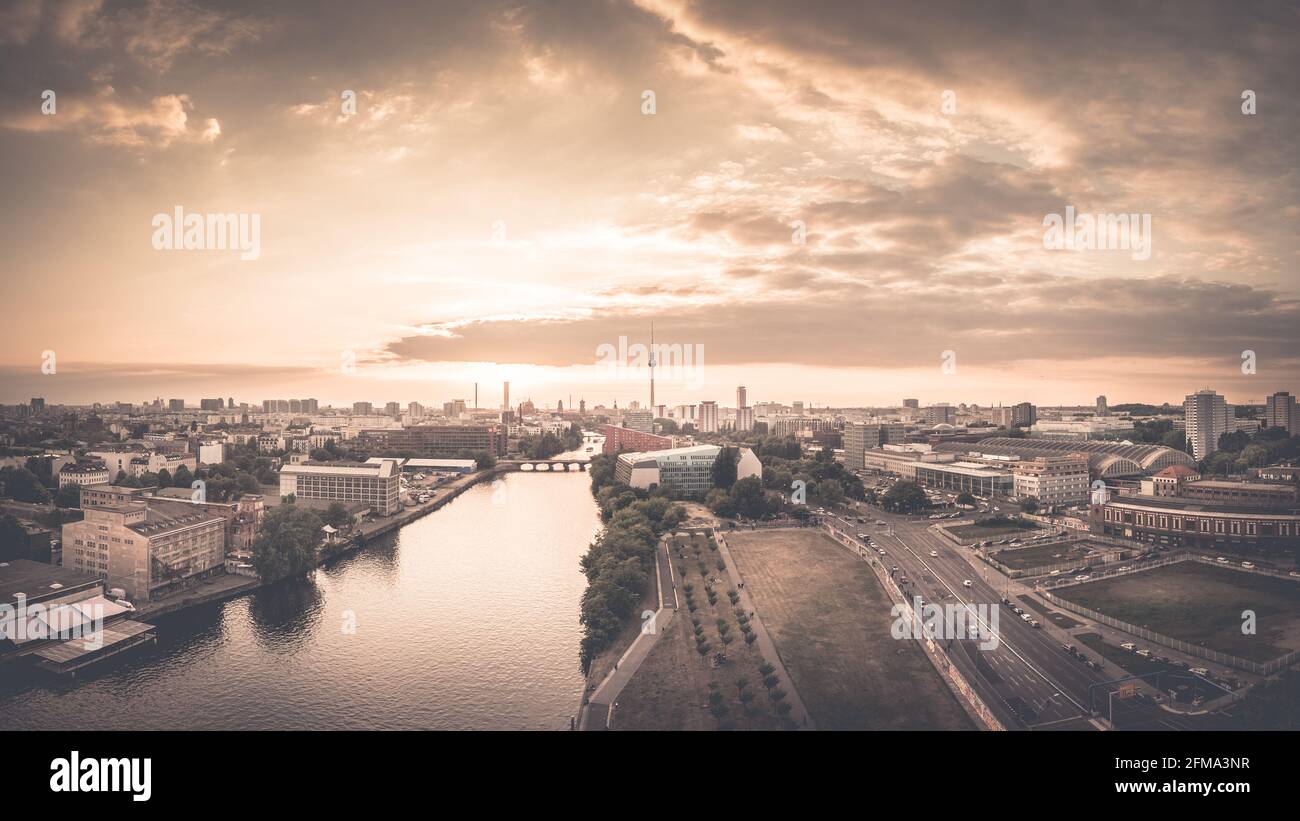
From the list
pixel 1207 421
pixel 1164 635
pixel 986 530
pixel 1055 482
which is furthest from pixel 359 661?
pixel 1207 421

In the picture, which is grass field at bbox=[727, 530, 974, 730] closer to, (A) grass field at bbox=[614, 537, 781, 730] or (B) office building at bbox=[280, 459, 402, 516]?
(A) grass field at bbox=[614, 537, 781, 730]

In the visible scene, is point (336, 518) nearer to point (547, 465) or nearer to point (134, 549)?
point (134, 549)

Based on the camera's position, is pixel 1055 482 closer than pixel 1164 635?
No


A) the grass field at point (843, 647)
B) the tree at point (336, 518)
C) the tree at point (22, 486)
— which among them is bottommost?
the grass field at point (843, 647)

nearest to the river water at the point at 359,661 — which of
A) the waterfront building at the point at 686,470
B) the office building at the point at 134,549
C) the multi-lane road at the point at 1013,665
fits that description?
the office building at the point at 134,549

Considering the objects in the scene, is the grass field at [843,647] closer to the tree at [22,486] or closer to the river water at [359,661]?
the river water at [359,661]
